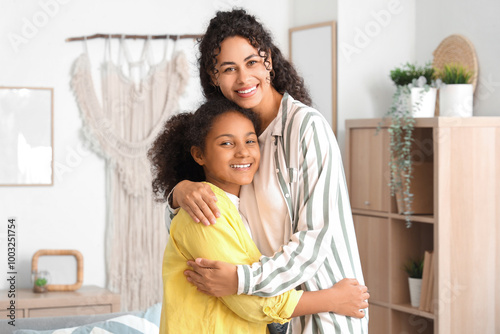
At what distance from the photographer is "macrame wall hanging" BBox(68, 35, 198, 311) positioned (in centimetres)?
411

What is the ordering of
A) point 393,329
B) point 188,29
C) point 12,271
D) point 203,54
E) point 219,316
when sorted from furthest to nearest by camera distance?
point 188,29
point 12,271
point 393,329
point 203,54
point 219,316

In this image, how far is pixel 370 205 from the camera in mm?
3670

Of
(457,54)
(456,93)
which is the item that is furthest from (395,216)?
(457,54)

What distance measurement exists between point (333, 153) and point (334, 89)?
96.0 inches

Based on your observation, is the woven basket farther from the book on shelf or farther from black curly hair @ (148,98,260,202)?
black curly hair @ (148,98,260,202)

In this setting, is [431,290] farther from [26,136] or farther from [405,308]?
[26,136]

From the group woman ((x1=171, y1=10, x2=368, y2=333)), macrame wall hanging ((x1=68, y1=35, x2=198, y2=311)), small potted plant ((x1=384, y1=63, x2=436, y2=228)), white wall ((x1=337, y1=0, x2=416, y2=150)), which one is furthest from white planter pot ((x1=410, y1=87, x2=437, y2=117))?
woman ((x1=171, y1=10, x2=368, y2=333))

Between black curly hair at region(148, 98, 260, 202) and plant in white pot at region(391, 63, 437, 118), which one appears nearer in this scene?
black curly hair at region(148, 98, 260, 202)

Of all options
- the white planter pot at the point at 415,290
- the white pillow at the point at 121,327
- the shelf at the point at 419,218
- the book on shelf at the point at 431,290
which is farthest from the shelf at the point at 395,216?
the white pillow at the point at 121,327

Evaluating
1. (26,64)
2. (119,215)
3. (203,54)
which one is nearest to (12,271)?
(119,215)

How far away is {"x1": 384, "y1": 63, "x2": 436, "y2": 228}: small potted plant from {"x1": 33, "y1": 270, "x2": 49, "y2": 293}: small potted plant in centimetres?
202

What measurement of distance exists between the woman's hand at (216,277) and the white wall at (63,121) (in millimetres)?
2702

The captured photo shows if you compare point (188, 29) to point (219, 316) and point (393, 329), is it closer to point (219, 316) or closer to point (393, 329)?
point (393, 329)

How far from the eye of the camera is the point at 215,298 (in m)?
1.64
